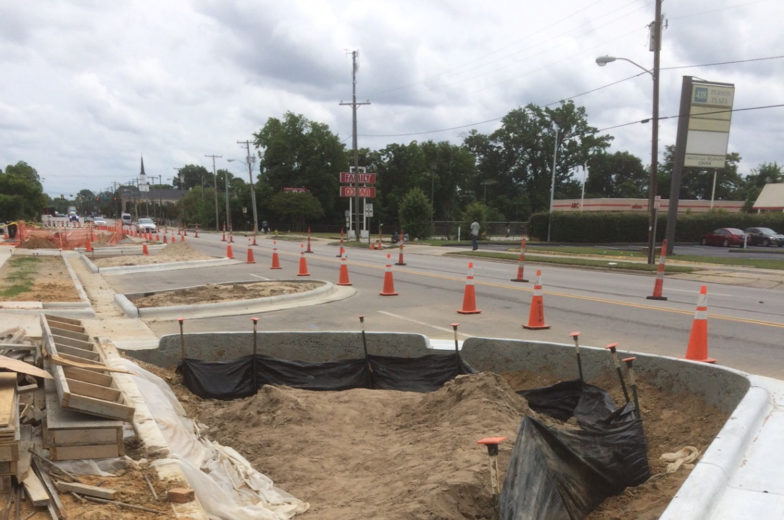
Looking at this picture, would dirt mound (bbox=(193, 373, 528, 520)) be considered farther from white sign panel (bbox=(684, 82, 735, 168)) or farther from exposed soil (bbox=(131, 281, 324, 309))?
white sign panel (bbox=(684, 82, 735, 168))

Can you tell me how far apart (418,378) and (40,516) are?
164 inches

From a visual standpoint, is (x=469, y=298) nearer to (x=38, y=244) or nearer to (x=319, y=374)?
(x=319, y=374)

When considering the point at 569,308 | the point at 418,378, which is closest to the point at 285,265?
the point at 569,308

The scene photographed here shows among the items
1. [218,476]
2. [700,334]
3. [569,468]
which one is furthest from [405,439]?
[700,334]

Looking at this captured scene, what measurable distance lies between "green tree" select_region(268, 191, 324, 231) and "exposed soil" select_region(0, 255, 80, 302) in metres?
53.8

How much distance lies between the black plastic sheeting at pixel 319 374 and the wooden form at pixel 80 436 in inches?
110

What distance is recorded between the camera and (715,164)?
27.1m

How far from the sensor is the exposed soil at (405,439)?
353cm

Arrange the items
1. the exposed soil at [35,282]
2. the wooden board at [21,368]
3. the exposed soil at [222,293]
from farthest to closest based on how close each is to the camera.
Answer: the exposed soil at [222,293]
the exposed soil at [35,282]
the wooden board at [21,368]

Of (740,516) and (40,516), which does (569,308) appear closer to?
(740,516)

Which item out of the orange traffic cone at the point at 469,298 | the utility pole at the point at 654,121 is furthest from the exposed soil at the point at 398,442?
the utility pole at the point at 654,121

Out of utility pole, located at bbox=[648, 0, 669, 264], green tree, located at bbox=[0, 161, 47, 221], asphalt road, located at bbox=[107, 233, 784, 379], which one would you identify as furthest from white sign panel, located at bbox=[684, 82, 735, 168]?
green tree, located at bbox=[0, 161, 47, 221]

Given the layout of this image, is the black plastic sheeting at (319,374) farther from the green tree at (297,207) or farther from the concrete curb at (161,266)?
the green tree at (297,207)

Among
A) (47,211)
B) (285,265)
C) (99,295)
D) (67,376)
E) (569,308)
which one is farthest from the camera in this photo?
(47,211)
